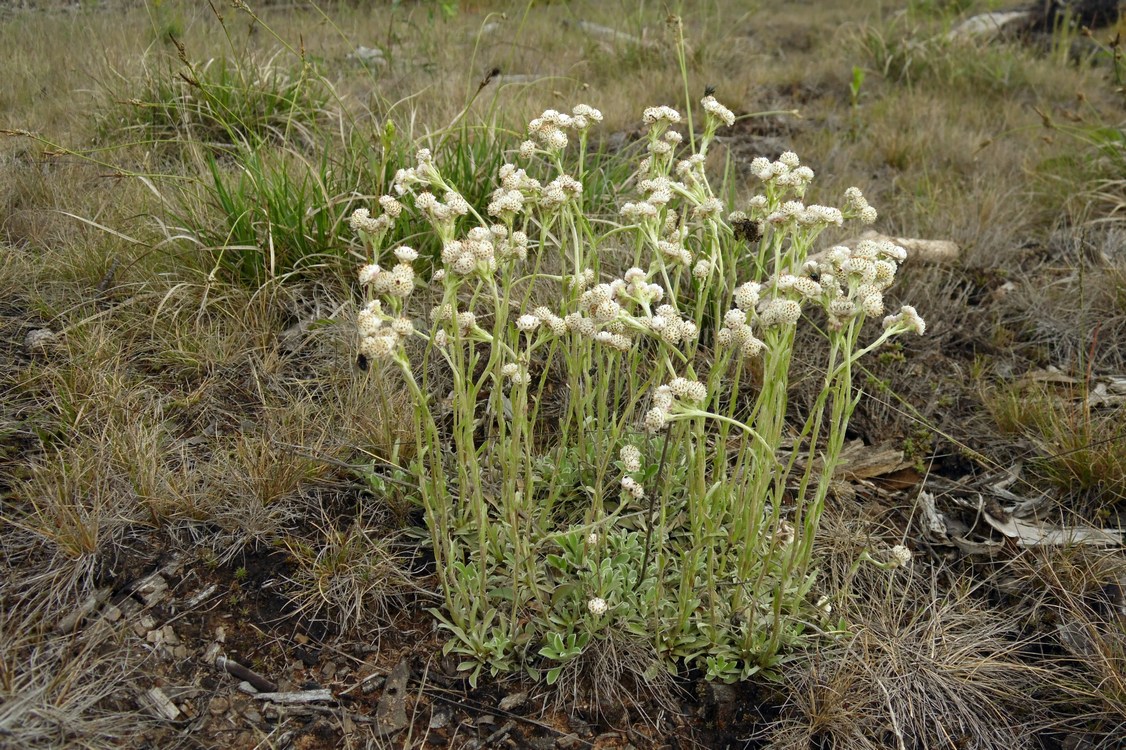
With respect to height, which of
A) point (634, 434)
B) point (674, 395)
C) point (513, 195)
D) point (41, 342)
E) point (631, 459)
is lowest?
point (634, 434)

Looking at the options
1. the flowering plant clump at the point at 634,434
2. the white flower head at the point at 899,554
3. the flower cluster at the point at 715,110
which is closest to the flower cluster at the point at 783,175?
the flowering plant clump at the point at 634,434

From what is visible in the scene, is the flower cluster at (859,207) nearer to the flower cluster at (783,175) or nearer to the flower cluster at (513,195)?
the flower cluster at (783,175)

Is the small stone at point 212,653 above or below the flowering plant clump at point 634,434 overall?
below

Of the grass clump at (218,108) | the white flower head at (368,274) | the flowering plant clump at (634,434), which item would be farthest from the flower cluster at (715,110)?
the grass clump at (218,108)

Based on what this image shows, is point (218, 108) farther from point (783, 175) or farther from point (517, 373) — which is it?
point (783, 175)

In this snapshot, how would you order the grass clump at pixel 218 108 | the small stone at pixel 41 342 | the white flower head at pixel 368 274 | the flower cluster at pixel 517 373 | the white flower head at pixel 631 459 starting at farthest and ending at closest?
the grass clump at pixel 218 108
the small stone at pixel 41 342
the flower cluster at pixel 517 373
the white flower head at pixel 631 459
the white flower head at pixel 368 274

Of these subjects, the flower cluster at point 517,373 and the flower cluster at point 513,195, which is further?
the flower cluster at point 517,373

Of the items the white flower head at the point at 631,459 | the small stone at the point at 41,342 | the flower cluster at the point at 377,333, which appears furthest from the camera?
the small stone at the point at 41,342

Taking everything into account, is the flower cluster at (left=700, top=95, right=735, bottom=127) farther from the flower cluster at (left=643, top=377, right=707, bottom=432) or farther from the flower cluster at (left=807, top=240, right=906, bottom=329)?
the flower cluster at (left=643, top=377, right=707, bottom=432)

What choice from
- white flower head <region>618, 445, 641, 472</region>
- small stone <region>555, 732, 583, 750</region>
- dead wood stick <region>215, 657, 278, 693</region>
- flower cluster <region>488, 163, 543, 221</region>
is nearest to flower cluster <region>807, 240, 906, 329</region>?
white flower head <region>618, 445, 641, 472</region>

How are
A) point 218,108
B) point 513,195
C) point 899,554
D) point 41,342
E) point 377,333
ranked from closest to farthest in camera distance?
point 377,333 < point 513,195 < point 899,554 < point 41,342 < point 218,108

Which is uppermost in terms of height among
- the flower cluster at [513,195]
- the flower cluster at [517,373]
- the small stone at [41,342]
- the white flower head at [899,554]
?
the flower cluster at [513,195]

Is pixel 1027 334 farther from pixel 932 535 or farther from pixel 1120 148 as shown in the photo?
pixel 1120 148

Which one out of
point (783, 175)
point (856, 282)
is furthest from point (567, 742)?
point (783, 175)
